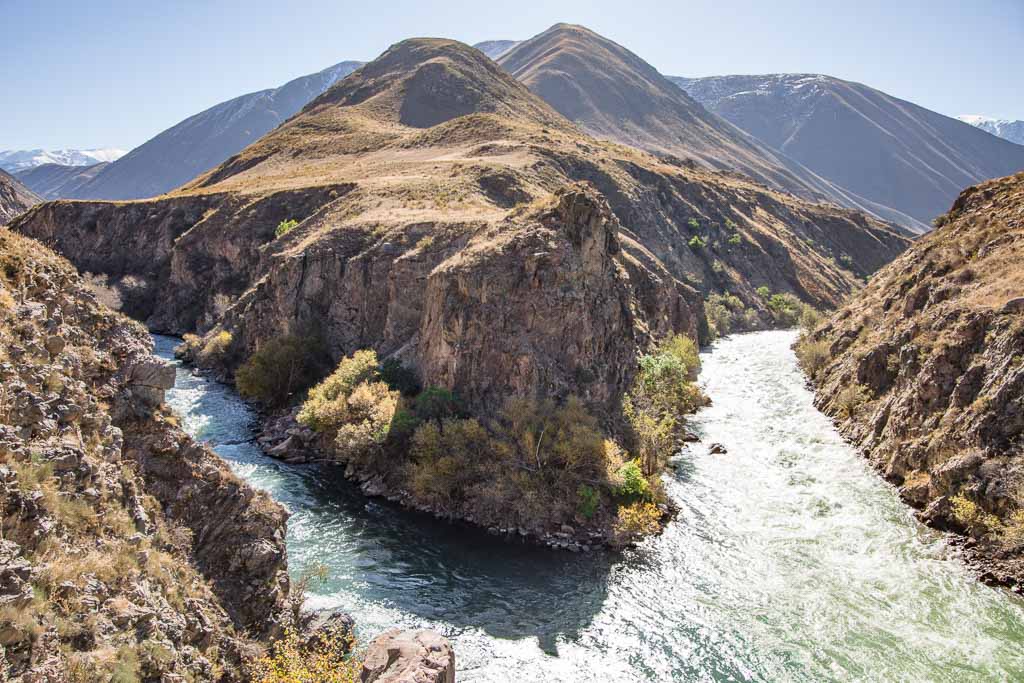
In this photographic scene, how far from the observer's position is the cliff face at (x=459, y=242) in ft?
154

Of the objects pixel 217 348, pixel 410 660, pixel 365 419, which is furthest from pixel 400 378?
pixel 410 660

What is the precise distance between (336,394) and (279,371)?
10.8 metres

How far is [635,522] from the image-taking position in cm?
3609

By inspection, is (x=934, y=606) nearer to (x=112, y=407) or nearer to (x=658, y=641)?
(x=658, y=641)

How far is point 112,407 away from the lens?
783 inches

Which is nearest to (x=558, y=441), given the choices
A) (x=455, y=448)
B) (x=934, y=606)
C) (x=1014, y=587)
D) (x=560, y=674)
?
(x=455, y=448)

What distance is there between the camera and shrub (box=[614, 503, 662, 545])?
1405 inches

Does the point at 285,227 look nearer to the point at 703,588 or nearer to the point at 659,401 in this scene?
the point at 659,401

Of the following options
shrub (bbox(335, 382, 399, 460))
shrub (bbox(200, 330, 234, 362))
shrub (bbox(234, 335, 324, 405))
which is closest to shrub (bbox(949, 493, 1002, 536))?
shrub (bbox(335, 382, 399, 460))

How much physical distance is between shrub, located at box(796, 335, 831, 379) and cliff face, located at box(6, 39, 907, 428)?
16.5 metres

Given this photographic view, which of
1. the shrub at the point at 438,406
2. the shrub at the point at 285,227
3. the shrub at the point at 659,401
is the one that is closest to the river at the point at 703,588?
the shrub at the point at 659,401

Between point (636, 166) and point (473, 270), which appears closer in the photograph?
point (473, 270)

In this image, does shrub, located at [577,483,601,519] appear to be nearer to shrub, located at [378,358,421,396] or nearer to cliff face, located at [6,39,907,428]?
cliff face, located at [6,39,907,428]

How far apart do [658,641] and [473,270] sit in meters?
28.9
